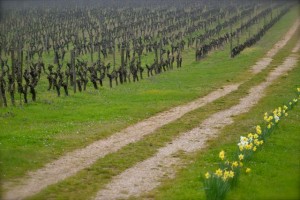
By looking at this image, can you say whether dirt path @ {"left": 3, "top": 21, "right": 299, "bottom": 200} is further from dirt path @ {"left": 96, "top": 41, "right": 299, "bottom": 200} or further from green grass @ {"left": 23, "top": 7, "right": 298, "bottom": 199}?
dirt path @ {"left": 96, "top": 41, "right": 299, "bottom": 200}

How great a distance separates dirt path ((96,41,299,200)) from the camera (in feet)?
46.4

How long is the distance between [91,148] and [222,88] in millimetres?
18383

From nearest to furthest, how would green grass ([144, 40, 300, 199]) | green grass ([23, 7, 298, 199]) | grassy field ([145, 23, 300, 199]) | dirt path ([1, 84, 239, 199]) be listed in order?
grassy field ([145, 23, 300, 199]), green grass ([144, 40, 300, 199]), green grass ([23, 7, 298, 199]), dirt path ([1, 84, 239, 199])

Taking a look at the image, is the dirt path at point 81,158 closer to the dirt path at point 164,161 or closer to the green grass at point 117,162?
the green grass at point 117,162

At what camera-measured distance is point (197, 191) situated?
13.6m

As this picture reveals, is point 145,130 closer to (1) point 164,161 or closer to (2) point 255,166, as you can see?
(1) point 164,161

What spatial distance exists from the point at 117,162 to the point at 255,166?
503 centimetres

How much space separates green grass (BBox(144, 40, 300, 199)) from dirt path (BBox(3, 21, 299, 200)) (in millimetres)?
3414

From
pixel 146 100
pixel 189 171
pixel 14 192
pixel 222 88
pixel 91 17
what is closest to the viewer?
pixel 14 192

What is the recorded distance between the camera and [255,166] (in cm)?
1556

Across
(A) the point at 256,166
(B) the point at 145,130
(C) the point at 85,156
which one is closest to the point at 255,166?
(A) the point at 256,166

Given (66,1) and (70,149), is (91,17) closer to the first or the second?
(66,1)

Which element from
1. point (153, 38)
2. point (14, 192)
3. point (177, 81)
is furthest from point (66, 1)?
point (14, 192)

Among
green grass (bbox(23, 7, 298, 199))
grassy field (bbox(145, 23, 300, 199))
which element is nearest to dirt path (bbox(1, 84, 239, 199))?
green grass (bbox(23, 7, 298, 199))
